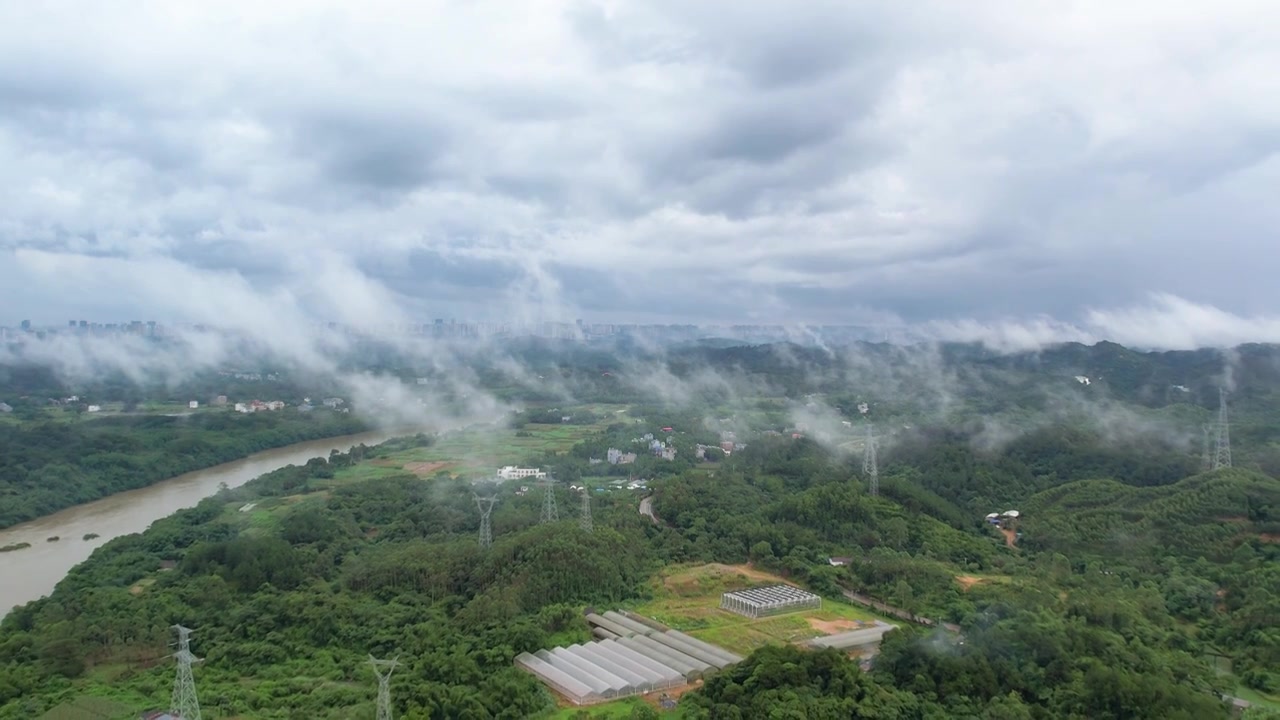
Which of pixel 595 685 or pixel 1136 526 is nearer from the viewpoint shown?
pixel 595 685

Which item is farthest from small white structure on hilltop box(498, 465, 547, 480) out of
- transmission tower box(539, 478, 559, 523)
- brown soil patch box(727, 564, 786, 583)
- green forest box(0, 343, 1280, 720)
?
brown soil patch box(727, 564, 786, 583)

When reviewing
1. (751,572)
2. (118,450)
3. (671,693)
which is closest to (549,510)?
(751,572)

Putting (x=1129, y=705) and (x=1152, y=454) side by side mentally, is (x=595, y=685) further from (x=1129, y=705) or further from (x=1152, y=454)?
(x=1152, y=454)

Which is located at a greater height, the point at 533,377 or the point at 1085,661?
the point at 533,377

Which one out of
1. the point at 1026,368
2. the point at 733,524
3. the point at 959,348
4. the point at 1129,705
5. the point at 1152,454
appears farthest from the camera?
the point at 959,348

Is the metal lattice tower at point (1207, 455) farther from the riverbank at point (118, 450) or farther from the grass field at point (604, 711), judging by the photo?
the riverbank at point (118, 450)

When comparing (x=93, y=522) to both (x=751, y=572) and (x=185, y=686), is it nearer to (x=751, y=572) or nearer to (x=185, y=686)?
(x=185, y=686)

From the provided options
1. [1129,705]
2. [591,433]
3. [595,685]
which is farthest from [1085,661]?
[591,433]
